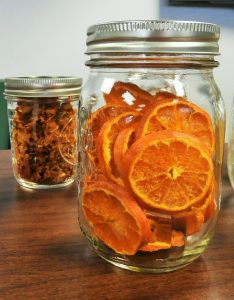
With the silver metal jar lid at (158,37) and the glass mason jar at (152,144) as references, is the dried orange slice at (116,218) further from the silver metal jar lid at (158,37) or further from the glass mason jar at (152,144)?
the silver metal jar lid at (158,37)

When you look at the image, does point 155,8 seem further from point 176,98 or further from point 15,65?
point 176,98

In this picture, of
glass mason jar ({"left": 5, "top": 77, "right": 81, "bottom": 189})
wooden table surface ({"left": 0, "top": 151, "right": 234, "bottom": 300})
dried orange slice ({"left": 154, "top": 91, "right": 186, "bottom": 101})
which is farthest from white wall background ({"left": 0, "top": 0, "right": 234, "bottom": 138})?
dried orange slice ({"left": 154, "top": 91, "right": 186, "bottom": 101})

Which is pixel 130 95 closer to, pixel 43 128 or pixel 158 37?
pixel 158 37

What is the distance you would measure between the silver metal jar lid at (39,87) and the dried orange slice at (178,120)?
0.83ft

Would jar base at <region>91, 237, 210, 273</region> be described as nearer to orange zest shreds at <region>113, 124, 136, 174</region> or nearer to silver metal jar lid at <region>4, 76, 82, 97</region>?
orange zest shreds at <region>113, 124, 136, 174</region>

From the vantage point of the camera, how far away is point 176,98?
0.37m

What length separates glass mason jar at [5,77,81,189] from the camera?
59 centimetres

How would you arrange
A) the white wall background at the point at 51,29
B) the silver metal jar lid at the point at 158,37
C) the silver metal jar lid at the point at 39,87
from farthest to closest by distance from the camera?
the white wall background at the point at 51,29, the silver metal jar lid at the point at 39,87, the silver metal jar lid at the point at 158,37

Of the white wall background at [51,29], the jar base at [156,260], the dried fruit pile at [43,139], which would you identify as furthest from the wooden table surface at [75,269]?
the white wall background at [51,29]

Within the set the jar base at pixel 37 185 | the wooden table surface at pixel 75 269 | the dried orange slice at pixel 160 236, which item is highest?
the dried orange slice at pixel 160 236

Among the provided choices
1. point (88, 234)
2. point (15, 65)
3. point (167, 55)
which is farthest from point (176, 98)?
point (15, 65)

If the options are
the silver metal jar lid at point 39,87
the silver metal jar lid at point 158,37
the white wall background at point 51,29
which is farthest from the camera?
the white wall background at point 51,29

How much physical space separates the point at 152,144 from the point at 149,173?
25 millimetres

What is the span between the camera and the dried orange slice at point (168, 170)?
0.34 m
